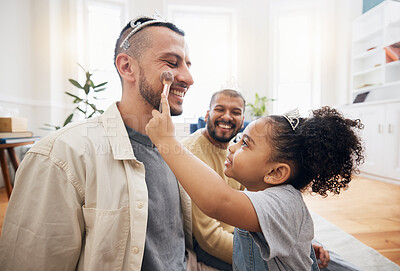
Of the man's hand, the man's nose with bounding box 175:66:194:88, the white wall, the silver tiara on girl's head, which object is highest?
the white wall

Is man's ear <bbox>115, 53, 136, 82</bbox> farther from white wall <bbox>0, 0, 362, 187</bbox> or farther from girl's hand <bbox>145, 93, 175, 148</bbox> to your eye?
white wall <bbox>0, 0, 362, 187</bbox>

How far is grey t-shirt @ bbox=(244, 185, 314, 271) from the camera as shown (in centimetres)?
61

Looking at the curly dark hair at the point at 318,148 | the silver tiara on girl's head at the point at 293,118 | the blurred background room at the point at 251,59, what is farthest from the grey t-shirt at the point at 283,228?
the blurred background room at the point at 251,59

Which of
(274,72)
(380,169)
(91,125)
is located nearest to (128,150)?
(91,125)

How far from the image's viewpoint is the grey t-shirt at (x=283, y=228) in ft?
2.00

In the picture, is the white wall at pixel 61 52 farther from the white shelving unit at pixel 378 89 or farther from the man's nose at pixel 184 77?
the man's nose at pixel 184 77

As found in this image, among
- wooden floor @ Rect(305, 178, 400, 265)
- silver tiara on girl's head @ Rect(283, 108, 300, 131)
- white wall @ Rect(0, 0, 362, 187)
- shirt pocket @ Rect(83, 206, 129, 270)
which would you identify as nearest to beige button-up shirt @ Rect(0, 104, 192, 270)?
shirt pocket @ Rect(83, 206, 129, 270)

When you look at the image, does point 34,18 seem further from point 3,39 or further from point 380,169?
point 380,169

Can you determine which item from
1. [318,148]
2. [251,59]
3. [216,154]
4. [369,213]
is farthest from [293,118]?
[251,59]

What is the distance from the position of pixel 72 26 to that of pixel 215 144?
415 cm

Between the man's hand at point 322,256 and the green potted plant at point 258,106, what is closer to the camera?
the man's hand at point 322,256

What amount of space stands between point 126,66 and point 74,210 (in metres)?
0.65

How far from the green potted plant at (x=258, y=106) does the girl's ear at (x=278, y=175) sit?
12.8 ft

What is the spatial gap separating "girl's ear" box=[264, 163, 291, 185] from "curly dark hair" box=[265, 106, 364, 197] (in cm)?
2
